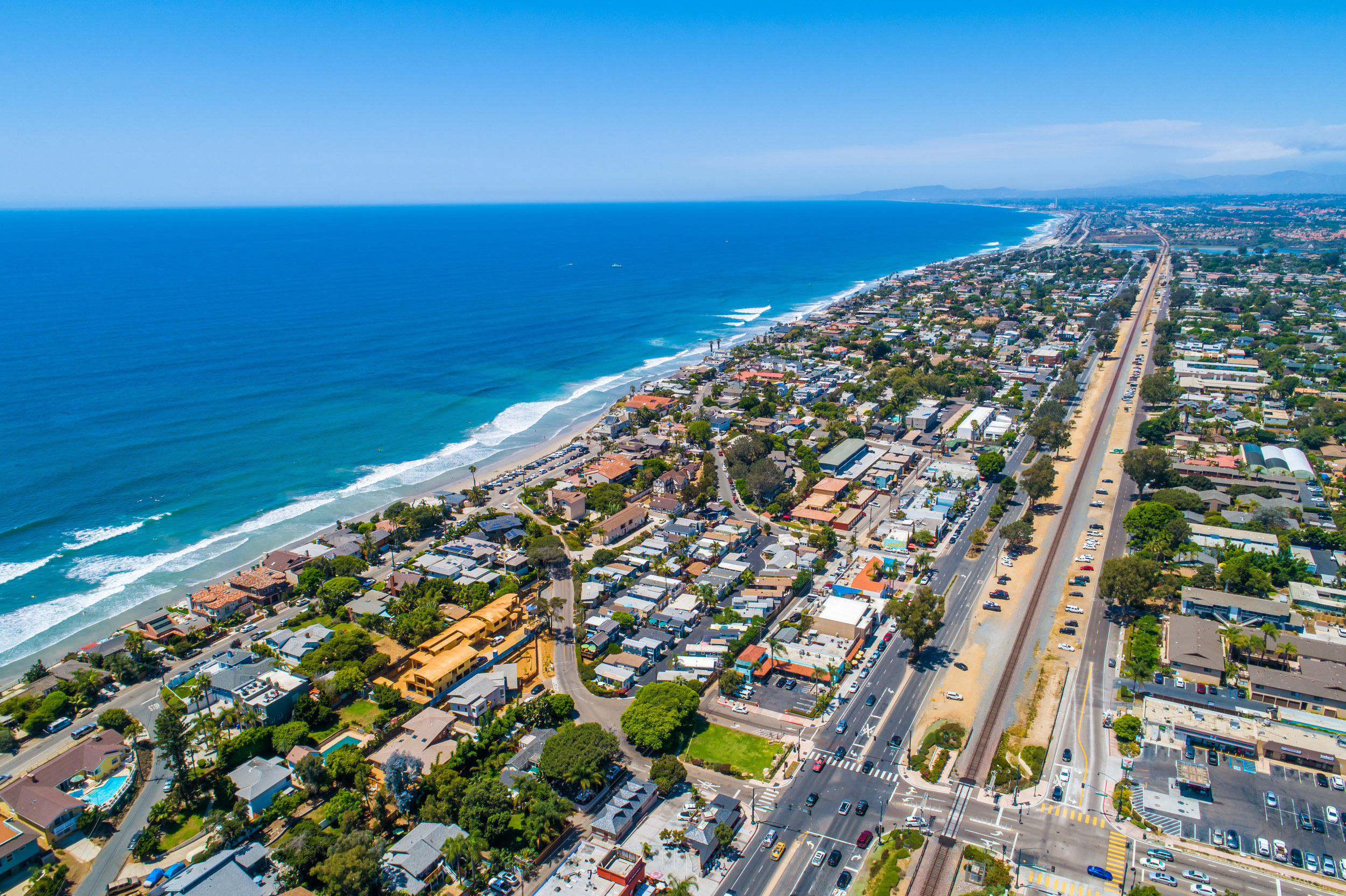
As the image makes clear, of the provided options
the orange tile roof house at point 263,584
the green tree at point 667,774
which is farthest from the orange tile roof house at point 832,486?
the orange tile roof house at point 263,584

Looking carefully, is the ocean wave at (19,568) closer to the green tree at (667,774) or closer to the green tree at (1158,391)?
the green tree at (667,774)

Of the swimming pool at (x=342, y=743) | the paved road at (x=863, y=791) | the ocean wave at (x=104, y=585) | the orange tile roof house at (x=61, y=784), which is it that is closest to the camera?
the paved road at (x=863, y=791)

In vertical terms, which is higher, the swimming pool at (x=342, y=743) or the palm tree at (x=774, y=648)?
the palm tree at (x=774, y=648)

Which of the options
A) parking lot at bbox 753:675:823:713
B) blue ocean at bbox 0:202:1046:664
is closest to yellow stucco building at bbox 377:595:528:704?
parking lot at bbox 753:675:823:713

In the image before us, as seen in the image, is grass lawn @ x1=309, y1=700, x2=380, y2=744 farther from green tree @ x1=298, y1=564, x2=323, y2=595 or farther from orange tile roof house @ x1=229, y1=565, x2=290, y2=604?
orange tile roof house @ x1=229, y1=565, x2=290, y2=604

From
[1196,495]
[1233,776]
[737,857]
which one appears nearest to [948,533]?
[1196,495]

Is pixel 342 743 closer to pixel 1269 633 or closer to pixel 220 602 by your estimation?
pixel 220 602

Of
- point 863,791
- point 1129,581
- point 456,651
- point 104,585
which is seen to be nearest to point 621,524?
point 456,651
